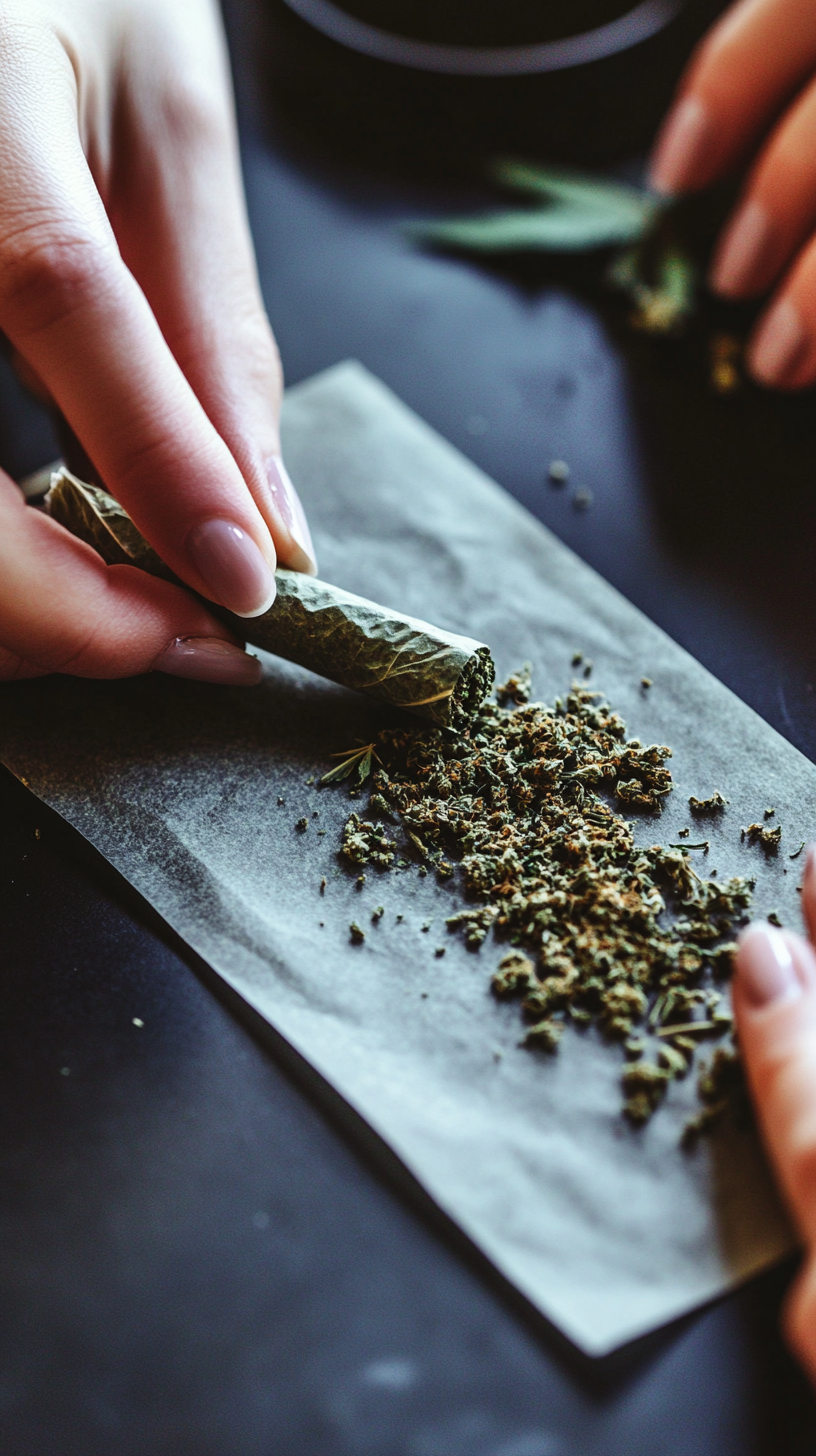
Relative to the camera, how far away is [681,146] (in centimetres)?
248

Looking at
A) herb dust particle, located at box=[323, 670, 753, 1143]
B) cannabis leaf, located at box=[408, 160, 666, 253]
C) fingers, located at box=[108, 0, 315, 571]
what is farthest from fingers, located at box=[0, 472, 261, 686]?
cannabis leaf, located at box=[408, 160, 666, 253]

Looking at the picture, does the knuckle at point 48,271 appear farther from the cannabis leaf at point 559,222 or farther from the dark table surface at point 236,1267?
the cannabis leaf at point 559,222

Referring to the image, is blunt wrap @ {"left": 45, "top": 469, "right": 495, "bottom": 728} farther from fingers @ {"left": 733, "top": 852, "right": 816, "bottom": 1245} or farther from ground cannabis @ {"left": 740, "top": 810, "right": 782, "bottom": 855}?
fingers @ {"left": 733, "top": 852, "right": 816, "bottom": 1245}

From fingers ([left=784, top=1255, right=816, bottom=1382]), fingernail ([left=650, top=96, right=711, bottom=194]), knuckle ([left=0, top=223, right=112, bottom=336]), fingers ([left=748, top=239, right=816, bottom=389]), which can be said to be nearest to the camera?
fingers ([left=784, top=1255, right=816, bottom=1382])

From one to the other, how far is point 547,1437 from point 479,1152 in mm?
318

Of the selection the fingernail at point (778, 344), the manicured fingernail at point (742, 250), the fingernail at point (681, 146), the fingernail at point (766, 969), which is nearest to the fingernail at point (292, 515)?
the fingernail at point (766, 969)

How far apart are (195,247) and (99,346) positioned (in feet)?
1.80

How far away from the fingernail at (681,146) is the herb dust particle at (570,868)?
1.49 m

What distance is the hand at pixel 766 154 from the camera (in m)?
2.20

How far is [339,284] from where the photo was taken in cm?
262

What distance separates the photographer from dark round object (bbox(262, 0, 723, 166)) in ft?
8.50

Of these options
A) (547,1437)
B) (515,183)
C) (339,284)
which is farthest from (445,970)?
(515,183)

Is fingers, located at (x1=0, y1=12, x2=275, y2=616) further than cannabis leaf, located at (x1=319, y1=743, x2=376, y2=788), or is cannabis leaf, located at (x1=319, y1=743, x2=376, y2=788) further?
cannabis leaf, located at (x1=319, y1=743, x2=376, y2=788)

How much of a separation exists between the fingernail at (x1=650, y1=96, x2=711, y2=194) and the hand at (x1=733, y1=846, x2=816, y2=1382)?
1979 millimetres
